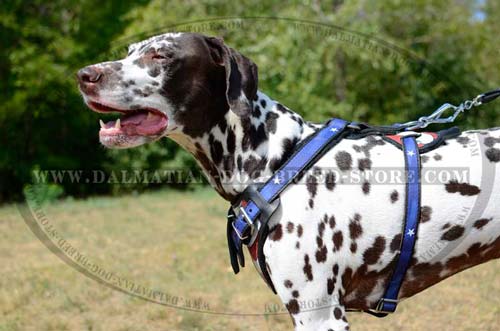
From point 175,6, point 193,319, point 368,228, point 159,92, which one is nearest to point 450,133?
point 368,228

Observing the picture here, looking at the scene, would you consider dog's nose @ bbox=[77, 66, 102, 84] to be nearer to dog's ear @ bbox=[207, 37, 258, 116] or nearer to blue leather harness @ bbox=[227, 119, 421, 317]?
dog's ear @ bbox=[207, 37, 258, 116]

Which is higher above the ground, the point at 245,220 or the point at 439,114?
the point at 439,114

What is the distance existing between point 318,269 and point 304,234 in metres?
0.15

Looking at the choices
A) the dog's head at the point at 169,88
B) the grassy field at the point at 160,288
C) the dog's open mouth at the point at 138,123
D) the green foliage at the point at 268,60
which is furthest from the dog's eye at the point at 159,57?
the green foliage at the point at 268,60

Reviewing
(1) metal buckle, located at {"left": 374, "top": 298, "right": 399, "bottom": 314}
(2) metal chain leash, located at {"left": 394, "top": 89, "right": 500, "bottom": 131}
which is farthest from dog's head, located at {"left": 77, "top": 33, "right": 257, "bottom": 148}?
(1) metal buckle, located at {"left": 374, "top": 298, "right": 399, "bottom": 314}

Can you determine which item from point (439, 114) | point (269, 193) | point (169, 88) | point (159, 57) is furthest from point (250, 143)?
point (439, 114)

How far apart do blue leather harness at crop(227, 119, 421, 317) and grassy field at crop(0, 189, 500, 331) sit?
64.6 inches

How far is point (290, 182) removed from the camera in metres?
2.35

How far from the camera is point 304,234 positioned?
7.49 feet

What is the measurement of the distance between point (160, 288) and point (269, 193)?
282cm

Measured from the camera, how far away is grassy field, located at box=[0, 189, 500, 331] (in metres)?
4.07

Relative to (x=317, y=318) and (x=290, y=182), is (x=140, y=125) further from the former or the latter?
(x=317, y=318)

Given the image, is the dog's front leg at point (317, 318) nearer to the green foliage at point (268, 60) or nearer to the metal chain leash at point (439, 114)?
the metal chain leash at point (439, 114)

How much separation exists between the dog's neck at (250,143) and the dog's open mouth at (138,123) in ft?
0.47
